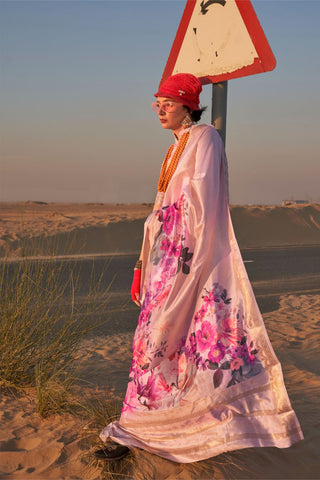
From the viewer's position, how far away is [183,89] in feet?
10.4

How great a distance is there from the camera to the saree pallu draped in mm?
2842

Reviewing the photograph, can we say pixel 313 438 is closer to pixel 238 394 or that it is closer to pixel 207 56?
pixel 238 394

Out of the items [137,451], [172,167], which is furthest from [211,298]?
[137,451]

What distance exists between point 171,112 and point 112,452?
1824 millimetres

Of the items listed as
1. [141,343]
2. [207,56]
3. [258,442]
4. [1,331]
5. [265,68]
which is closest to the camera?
[258,442]

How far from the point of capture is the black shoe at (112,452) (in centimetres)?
288

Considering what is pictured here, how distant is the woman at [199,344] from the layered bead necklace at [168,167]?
0.05 meters

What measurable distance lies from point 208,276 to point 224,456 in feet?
3.15

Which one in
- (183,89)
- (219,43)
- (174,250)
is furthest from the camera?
(219,43)

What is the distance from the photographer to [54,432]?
11.0 feet

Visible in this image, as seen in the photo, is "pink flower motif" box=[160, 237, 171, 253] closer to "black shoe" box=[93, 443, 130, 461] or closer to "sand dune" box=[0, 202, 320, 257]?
"black shoe" box=[93, 443, 130, 461]

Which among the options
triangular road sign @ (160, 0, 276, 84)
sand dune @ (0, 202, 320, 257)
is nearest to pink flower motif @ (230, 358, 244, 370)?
triangular road sign @ (160, 0, 276, 84)

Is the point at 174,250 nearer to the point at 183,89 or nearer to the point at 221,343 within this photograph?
the point at 221,343

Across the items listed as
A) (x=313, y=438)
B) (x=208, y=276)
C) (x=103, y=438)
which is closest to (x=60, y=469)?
(x=103, y=438)
